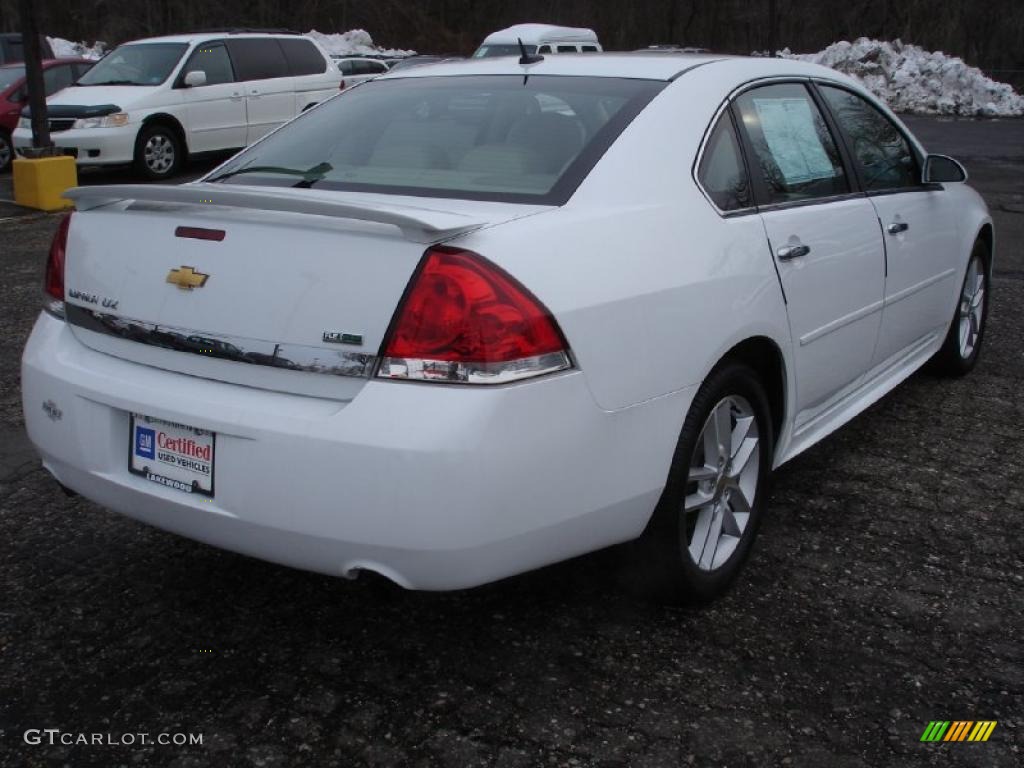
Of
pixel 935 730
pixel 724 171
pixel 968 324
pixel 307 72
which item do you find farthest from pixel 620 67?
pixel 307 72

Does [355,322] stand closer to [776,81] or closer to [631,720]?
[631,720]

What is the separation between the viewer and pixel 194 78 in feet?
44.2

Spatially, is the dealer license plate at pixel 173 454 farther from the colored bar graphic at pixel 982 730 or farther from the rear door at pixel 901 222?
the rear door at pixel 901 222

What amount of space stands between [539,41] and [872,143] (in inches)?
717

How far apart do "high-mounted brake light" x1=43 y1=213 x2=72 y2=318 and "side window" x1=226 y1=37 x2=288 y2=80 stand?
11742 millimetres

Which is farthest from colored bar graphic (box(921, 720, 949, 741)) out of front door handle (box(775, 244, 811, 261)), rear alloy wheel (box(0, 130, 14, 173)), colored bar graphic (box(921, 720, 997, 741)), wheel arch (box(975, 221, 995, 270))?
rear alloy wheel (box(0, 130, 14, 173))

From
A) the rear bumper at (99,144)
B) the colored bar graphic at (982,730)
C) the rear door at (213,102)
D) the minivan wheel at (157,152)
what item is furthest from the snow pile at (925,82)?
the colored bar graphic at (982,730)

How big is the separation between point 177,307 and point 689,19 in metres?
49.7

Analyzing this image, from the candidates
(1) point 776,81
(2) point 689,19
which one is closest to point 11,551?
(1) point 776,81

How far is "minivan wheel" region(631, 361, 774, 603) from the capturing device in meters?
2.96

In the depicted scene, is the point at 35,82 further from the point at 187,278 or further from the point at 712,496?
the point at 712,496

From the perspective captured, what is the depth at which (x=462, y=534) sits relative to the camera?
2449 millimetres

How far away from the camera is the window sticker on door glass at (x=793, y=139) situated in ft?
12.0

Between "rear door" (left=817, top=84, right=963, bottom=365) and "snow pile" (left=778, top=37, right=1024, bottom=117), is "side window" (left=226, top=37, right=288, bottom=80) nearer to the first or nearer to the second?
"rear door" (left=817, top=84, right=963, bottom=365)
